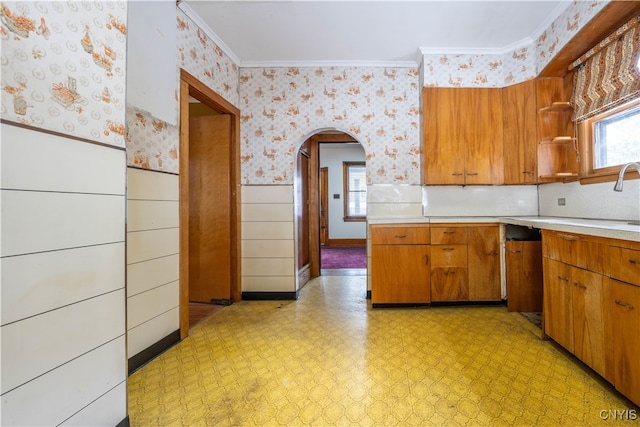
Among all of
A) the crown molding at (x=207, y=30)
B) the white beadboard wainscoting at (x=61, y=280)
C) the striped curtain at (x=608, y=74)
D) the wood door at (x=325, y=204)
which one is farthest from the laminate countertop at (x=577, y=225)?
the wood door at (x=325, y=204)

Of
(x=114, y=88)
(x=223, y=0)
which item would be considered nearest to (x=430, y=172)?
(x=223, y=0)

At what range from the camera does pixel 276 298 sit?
10.7ft

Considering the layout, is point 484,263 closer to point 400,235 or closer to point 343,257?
point 400,235

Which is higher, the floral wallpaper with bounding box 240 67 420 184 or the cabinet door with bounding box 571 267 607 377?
the floral wallpaper with bounding box 240 67 420 184

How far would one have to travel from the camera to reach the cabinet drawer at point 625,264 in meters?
1.31

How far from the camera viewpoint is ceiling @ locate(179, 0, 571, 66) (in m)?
2.36

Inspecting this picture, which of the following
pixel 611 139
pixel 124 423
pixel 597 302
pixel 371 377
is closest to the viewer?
pixel 124 423

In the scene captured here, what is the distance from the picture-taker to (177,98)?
223cm

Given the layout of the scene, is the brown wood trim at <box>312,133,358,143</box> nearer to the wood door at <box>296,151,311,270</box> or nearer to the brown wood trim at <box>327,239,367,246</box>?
the wood door at <box>296,151,311,270</box>

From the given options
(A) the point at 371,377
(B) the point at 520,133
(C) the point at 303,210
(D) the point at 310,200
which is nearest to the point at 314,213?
(D) the point at 310,200

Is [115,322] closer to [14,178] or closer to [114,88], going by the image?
[14,178]

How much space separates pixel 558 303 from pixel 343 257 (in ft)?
14.0

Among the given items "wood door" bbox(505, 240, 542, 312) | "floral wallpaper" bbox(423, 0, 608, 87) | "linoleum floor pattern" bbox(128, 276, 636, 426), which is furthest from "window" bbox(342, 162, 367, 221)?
"linoleum floor pattern" bbox(128, 276, 636, 426)

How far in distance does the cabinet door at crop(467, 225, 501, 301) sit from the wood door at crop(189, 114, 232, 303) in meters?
2.54
